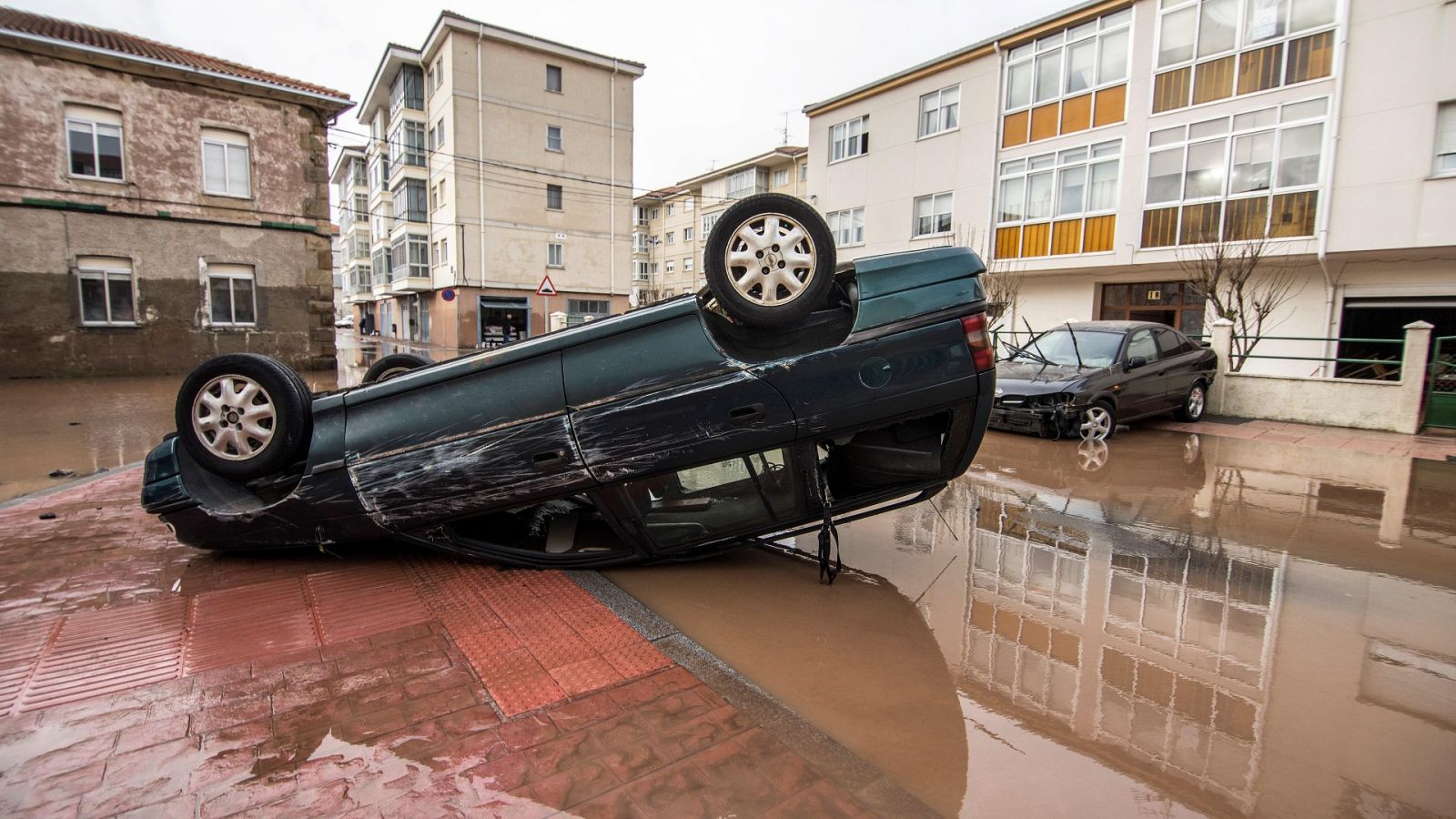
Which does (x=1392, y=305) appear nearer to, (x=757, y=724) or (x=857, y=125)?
(x=857, y=125)

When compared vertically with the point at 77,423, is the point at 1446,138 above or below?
above

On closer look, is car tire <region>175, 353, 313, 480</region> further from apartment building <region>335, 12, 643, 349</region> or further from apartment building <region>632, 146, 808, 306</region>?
apartment building <region>632, 146, 808, 306</region>

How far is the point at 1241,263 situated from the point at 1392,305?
14.1 feet

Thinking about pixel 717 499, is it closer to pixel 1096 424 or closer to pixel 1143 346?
pixel 1096 424

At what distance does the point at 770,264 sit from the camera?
3750mm

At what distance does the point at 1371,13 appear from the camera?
14438mm

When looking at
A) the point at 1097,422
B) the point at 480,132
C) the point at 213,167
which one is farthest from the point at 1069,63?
the point at 480,132

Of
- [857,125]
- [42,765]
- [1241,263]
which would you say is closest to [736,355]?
[42,765]

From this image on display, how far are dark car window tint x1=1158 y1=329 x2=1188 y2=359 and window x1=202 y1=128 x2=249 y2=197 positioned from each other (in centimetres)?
2158

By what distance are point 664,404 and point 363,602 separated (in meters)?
2.05

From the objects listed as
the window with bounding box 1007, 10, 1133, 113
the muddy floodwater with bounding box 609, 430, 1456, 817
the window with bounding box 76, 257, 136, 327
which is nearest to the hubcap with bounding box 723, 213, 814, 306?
the muddy floodwater with bounding box 609, 430, 1456, 817

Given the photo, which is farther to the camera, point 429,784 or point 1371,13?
point 1371,13

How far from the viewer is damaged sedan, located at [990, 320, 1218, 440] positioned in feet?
30.8

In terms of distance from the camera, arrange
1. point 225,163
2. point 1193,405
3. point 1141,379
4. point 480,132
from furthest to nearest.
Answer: point 480,132 < point 225,163 < point 1193,405 < point 1141,379
